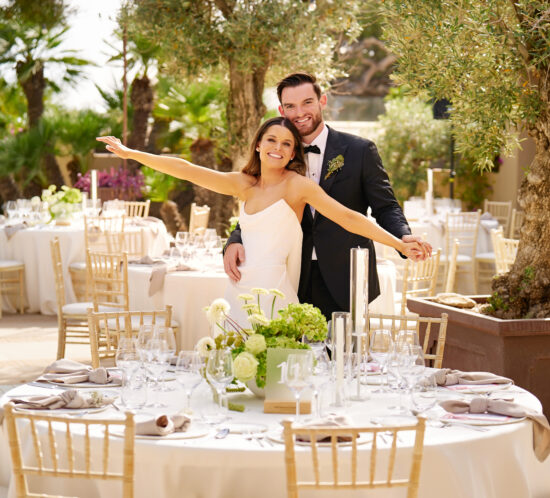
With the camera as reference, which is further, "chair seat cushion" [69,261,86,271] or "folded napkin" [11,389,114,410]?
"chair seat cushion" [69,261,86,271]

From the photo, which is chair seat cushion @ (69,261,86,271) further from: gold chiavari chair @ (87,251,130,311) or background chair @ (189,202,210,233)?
gold chiavari chair @ (87,251,130,311)

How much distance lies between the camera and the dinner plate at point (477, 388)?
133 inches

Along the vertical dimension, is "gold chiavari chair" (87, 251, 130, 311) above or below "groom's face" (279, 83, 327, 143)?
below

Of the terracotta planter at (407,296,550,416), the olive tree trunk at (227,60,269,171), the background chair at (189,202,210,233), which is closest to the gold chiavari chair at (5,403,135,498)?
the terracotta planter at (407,296,550,416)

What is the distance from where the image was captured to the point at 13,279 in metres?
10.5

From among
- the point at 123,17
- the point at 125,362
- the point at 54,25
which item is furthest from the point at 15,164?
the point at 125,362

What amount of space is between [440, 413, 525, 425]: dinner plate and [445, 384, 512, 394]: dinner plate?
0.33m

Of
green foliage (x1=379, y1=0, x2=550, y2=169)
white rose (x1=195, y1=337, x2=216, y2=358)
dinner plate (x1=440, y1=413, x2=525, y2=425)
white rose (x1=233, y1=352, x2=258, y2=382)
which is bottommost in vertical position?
dinner plate (x1=440, y1=413, x2=525, y2=425)

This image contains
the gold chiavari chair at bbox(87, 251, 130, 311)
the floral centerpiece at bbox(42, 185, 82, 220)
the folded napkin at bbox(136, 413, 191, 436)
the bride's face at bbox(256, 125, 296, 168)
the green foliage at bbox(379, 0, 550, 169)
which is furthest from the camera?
the floral centerpiece at bbox(42, 185, 82, 220)

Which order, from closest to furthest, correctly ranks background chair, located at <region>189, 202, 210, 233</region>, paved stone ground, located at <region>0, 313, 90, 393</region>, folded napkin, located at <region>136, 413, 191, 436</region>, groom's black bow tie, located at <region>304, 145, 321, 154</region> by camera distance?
folded napkin, located at <region>136, 413, 191, 436</region> < groom's black bow tie, located at <region>304, 145, 321, 154</region> < paved stone ground, located at <region>0, 313, 90, 393</region> < background chair, located at <region>189, 202, 210, 233</region>

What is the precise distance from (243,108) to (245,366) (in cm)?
886

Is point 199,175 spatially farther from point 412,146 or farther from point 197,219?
point 412,146

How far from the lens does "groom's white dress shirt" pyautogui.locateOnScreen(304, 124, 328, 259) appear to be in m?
4.44

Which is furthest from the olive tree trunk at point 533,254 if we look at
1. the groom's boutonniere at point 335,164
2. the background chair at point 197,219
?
the background chair at point 197,219
